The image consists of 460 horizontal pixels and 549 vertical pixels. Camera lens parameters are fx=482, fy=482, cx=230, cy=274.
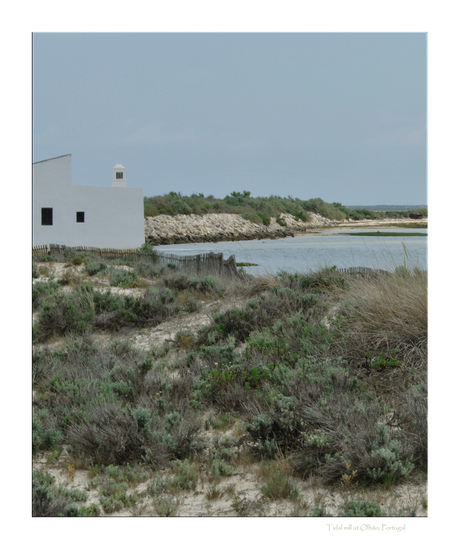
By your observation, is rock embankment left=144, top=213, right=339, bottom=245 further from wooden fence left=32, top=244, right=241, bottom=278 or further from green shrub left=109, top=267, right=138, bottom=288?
green shrub left=109, top=267, right=138, bottom=288

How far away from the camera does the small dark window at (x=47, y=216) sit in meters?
21.4

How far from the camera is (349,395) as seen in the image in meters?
4.19

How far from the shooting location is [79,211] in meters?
22.2

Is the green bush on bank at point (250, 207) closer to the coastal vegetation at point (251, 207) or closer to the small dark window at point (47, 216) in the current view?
the coastal vegetation at point (251, 207)

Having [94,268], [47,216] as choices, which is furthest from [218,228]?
[94,268]

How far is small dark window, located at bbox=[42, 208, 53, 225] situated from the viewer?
21366 millimetres

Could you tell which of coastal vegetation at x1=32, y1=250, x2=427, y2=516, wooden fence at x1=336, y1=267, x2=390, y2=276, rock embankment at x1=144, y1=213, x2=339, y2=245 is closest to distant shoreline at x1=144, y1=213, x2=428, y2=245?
rock embankment at x1=144, y1=213, x2=339, y2=245

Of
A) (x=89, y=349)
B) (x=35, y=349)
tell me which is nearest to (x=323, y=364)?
(x=89, y=349)

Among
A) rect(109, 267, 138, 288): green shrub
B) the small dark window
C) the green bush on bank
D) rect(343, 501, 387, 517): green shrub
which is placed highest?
the green bush on bank

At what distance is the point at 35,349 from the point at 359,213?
5051 cm

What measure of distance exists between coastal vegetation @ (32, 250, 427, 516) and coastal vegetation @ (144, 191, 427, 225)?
34834 millimetres

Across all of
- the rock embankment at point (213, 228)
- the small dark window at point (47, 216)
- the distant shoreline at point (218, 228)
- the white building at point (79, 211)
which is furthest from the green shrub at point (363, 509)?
the rock embankment at point (213, 228)

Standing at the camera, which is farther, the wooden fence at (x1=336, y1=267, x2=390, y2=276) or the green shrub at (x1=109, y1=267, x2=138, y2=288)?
the green shrub at (x1=109, y1=267, x2=138, y2=288)
